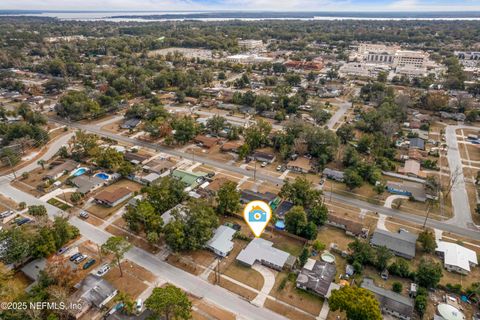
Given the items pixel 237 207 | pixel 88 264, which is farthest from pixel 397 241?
pixel 88 264

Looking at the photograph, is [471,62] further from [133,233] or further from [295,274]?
[133,233]

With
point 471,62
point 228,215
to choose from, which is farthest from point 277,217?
point 471,62

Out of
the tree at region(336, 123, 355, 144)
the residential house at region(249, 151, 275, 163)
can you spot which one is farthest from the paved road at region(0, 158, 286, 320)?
the tree at region(336, 123, 355, 144)

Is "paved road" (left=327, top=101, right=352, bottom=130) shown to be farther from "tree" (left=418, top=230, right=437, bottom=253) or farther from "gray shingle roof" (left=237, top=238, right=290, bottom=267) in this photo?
"gray shingle roof" (left=237, top=238, right=290, bottom=267)

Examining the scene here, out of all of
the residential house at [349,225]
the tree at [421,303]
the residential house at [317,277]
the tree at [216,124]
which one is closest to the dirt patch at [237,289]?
the residential house at [317,277]

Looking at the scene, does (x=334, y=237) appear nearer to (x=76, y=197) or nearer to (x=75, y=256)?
(x=75, y=256)
